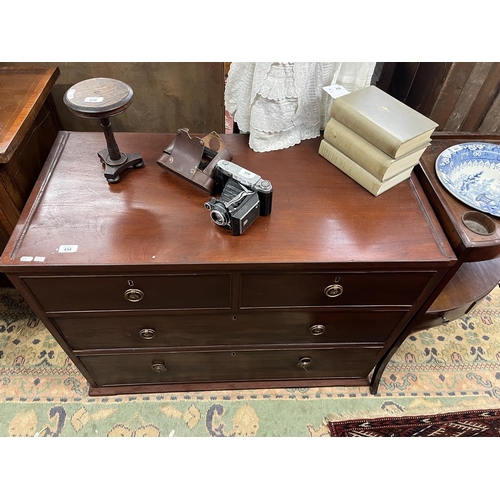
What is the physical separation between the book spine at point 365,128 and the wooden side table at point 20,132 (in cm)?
96

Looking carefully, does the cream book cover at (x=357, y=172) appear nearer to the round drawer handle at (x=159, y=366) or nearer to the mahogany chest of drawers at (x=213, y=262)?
the mahogany chest of drawers at (x=213, y=262)

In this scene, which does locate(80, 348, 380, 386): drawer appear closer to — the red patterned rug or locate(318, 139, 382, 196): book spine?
the red patterned rug

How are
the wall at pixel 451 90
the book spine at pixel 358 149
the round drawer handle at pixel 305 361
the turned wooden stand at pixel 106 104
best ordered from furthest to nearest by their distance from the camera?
1. the round drawer handle at pixel 305 361
2. the wall at pixel 451 90
3. the book spine at pixel 358 149
4. the turned wooden stand at pixel 106 104

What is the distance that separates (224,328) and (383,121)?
80cm

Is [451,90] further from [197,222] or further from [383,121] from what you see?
[197,222]

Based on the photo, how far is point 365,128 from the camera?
1.10 metres

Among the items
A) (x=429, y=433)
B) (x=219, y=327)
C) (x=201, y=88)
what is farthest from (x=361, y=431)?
(x=201, y=88)

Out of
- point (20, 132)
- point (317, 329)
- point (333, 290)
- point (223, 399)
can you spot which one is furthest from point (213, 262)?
point (223, 399)

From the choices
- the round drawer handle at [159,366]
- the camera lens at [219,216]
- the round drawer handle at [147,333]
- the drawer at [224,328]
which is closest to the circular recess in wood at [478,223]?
the drawer at [224,328]

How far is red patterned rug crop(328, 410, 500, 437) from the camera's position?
4.92 ft

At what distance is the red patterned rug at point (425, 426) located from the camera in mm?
1500

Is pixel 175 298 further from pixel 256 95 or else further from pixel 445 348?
pixel 445 348

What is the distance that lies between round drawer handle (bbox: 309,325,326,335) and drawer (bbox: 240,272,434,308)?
124mm

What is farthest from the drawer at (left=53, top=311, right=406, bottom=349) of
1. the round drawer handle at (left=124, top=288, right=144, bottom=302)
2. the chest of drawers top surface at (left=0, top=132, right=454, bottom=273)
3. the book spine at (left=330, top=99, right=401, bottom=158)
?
the book spine at (left=330, top=99, right=401, bottom=158)
